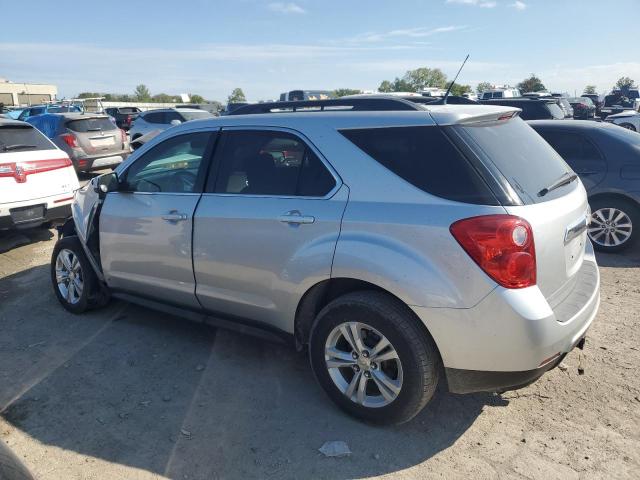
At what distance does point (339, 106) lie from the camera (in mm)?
3387

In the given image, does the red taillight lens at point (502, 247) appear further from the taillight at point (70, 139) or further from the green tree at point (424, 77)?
the green tree at point (424, 77)

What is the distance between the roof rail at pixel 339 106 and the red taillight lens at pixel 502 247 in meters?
0.90

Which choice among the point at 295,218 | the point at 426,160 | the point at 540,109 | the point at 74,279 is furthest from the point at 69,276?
the point at 540,109

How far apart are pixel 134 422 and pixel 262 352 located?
110 cm

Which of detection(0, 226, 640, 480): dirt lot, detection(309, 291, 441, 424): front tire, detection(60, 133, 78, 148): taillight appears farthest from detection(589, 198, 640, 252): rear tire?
detection(60, 133, 78, 148): taillight

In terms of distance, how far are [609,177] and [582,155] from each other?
42 cm

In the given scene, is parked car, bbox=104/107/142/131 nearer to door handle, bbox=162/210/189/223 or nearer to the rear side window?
door handle, bbox=162/210/189/223

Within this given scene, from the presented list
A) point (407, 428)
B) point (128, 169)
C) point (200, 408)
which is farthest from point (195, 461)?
point (128, 169)

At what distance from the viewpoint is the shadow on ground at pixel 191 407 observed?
8.87 feet

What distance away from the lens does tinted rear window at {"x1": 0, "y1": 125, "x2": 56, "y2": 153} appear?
20.5ft

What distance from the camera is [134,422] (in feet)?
9.91

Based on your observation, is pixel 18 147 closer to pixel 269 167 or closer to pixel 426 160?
pixel 269 167

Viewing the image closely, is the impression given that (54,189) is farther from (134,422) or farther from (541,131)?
(541,131)

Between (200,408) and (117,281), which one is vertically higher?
(117,281)
